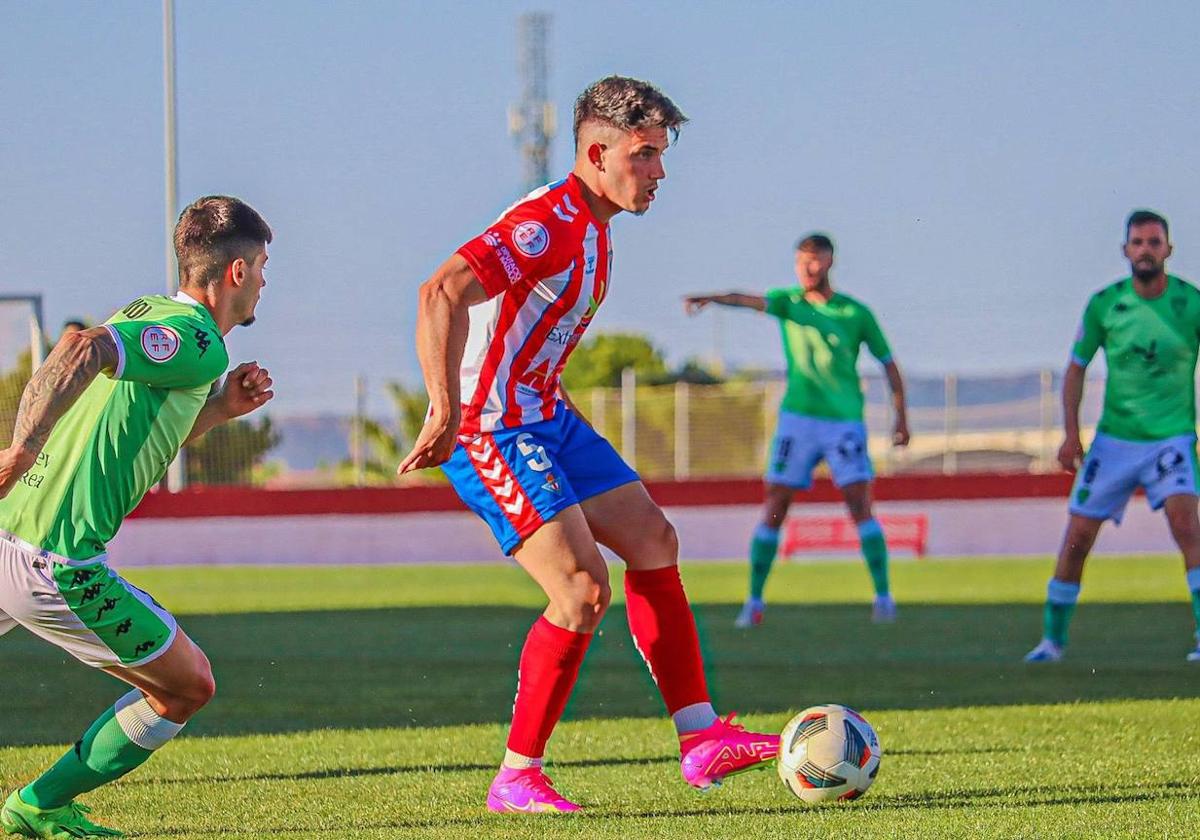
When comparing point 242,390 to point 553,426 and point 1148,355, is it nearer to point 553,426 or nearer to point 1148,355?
point 553,426

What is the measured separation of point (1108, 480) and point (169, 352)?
20.5ft

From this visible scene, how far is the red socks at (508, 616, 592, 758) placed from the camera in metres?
5.55

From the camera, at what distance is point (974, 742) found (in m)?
6.88

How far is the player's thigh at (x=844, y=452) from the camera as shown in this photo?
41.8ft

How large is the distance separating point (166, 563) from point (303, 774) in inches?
728

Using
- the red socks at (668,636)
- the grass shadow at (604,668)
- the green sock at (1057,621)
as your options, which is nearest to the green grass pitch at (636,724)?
the grass shadow at (604,668)

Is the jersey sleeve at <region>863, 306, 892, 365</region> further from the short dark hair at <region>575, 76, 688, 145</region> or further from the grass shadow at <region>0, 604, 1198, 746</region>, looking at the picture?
the short dark hair at <region>575, 76, 688, 145</region>

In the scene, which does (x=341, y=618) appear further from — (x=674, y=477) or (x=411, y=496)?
(x=674, y=477)

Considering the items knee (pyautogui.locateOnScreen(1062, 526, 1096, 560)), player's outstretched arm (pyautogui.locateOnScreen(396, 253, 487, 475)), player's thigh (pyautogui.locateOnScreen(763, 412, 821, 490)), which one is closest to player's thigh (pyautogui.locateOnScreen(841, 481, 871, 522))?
player's thigh (pyautogui.locateOnScreen(763, 412, 821, 490))

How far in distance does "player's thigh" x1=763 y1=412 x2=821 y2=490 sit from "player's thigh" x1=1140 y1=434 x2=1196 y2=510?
3.25 m

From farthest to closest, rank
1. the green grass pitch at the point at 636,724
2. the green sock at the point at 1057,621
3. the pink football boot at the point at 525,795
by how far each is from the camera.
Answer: the green sock at the point at 1057,621 → the pink football boot at the point at 525,795 → the green grass pitch at the point at 636,724

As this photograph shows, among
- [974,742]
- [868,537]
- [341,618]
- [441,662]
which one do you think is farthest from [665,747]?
[341,618]

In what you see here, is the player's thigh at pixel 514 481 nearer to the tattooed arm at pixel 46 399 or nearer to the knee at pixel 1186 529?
the tattooed arm at pixel 46 399

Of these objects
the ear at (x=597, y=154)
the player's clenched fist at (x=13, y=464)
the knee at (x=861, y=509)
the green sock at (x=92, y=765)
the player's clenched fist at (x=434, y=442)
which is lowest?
the knee at (x=861, y=509)
